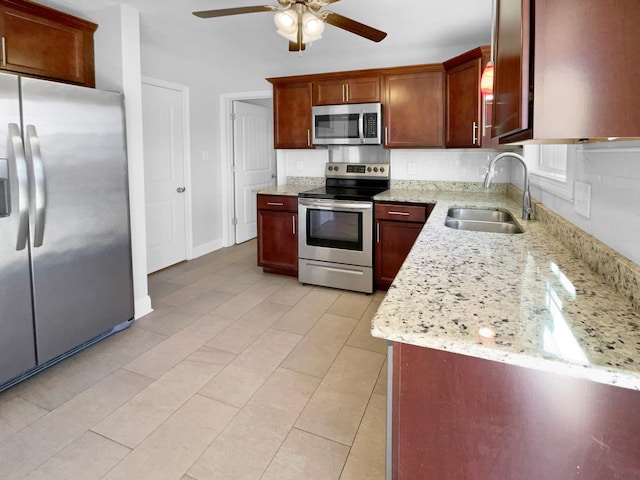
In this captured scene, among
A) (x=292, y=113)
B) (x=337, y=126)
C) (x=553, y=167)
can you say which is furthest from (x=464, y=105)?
(x=292, y=113)

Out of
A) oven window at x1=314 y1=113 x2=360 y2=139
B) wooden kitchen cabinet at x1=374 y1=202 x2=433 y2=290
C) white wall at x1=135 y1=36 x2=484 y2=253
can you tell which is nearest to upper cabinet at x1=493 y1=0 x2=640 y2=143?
wooden kitchen cabinet at x1=374 y1=202 x2=433 y2=290

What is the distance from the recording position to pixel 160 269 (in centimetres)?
433

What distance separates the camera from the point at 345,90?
380 cm

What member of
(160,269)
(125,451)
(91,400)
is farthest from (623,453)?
(160,269)

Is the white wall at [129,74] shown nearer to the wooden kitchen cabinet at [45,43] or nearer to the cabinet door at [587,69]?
the wooden kitchen cabinet at [45,43]

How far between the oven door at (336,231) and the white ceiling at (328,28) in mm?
1424

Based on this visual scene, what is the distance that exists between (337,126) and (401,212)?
109cm

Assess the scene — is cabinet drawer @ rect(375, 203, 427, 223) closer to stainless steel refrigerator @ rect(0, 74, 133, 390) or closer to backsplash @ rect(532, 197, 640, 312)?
backsplash @ rect(532, 197, 640, 312)

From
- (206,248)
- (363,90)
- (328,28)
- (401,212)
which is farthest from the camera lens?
(206,248)

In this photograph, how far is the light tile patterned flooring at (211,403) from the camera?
1617 mm

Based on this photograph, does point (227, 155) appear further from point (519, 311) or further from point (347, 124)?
point (519, 311)

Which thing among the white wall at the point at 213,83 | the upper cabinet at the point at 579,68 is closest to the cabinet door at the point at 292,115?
the white wall at the point at 213,83

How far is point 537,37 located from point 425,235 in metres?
1.16

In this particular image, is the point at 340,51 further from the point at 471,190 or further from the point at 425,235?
the point at 425,235
